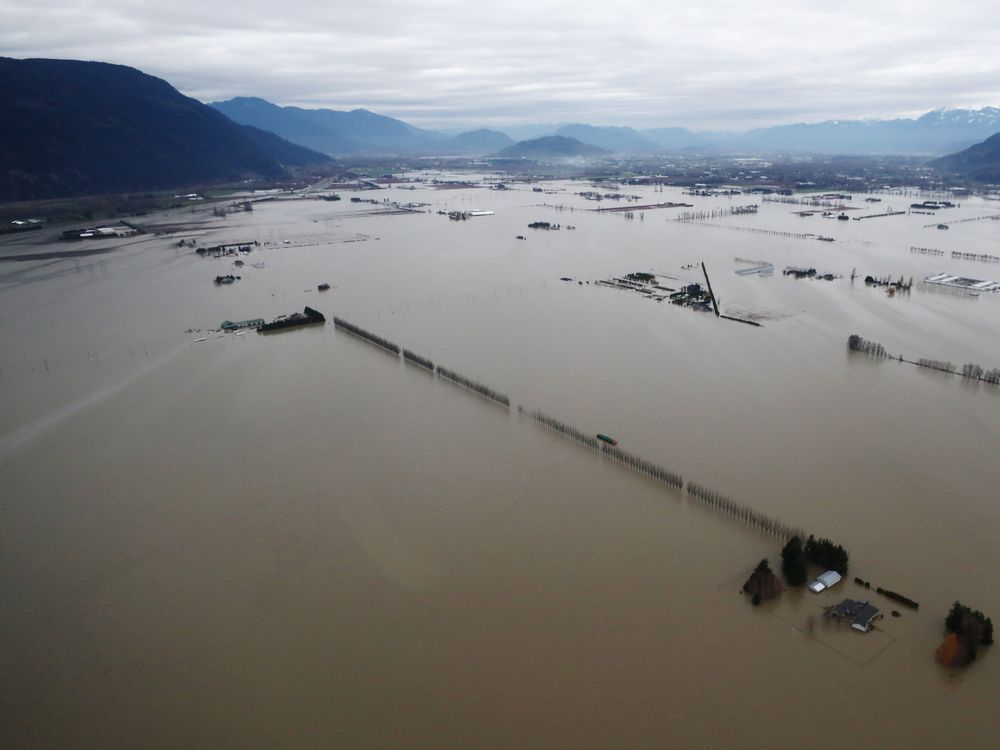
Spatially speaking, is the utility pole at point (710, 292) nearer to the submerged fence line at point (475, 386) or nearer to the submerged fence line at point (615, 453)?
the submerged fence line at point (475, 386)

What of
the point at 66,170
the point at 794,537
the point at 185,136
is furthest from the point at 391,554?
the point at 185,136

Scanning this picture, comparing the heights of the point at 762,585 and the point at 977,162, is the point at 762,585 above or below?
below

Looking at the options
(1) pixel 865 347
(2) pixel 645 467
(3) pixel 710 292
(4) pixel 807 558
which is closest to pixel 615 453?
(2) pixel 645 467

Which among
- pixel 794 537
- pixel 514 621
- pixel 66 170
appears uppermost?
pixel 66 170

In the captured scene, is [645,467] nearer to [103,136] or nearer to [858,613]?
[858,613]

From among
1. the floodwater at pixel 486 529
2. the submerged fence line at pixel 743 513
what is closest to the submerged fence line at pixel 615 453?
the floodwater at pixel 486 529

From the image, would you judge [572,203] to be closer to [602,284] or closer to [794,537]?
[602,284]
